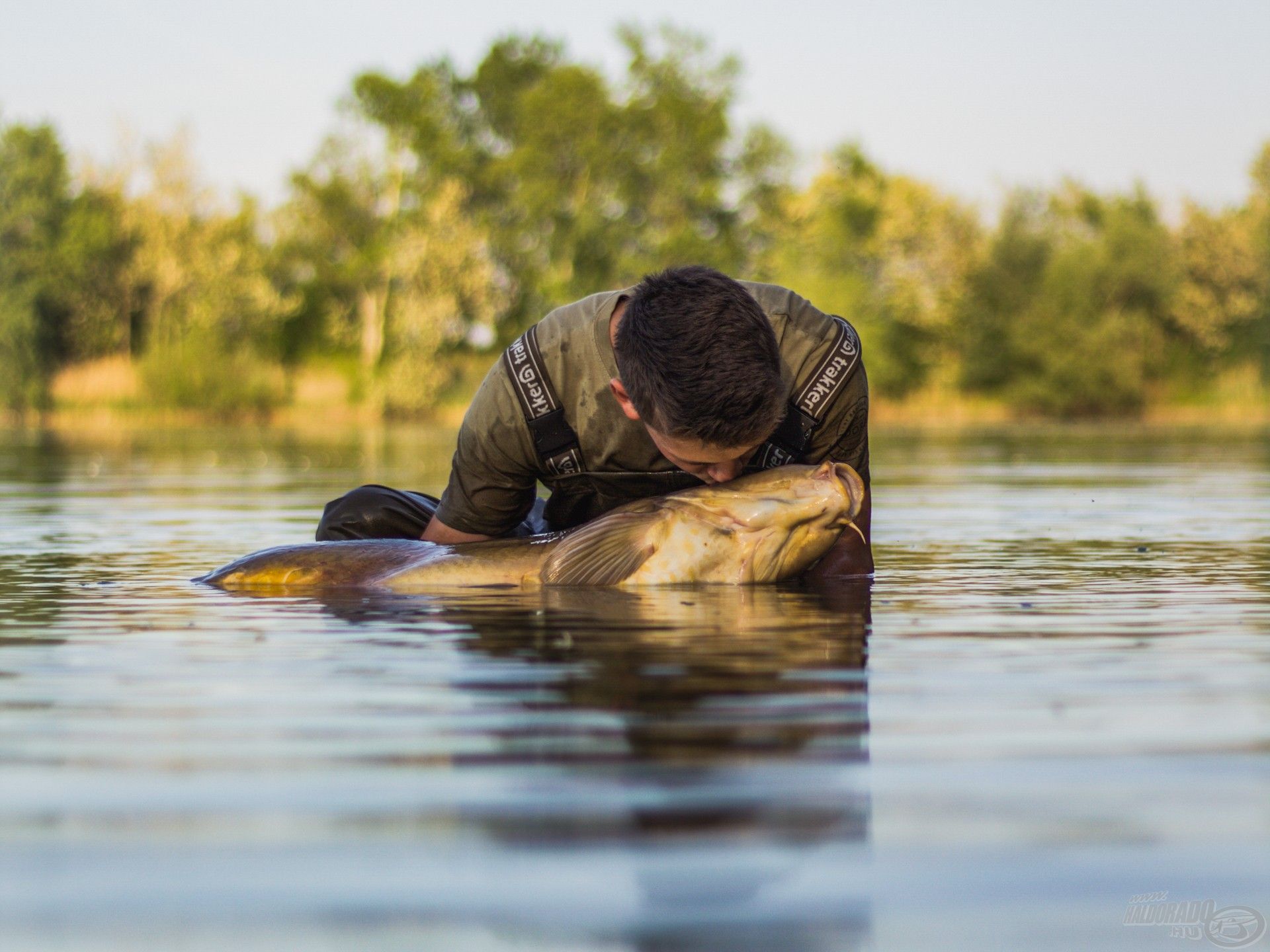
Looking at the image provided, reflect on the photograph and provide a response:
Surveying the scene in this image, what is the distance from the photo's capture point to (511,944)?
203cm

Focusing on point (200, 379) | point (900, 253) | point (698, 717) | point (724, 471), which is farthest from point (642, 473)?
point (900, 253)

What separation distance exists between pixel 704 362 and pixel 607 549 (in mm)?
1237

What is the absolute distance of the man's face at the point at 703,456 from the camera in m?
5.08

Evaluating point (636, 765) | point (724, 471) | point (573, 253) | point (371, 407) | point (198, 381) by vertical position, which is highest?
point (573, 253)

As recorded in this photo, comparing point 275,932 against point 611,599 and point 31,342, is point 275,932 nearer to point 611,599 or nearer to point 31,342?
point 611,599

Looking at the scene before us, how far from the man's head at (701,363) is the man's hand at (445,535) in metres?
1.51

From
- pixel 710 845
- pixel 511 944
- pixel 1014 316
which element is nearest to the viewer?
pixel 511 944

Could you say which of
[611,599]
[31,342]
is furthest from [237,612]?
[31,342]

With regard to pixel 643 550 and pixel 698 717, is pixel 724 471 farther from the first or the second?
pixel 698 717

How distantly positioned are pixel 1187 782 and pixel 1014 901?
0.80 m

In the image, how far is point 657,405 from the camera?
4.91 meters

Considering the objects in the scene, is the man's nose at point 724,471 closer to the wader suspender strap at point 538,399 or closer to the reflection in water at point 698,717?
the reflection in water at point 698,717

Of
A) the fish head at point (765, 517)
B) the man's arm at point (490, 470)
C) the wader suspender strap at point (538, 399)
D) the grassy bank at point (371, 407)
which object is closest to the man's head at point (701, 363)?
the fish head at point (765, 517)

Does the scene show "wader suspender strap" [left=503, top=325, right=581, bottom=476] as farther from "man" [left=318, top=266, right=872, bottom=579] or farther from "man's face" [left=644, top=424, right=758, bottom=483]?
"man's face" [left=644, top=424, right=758, bottom=483]
